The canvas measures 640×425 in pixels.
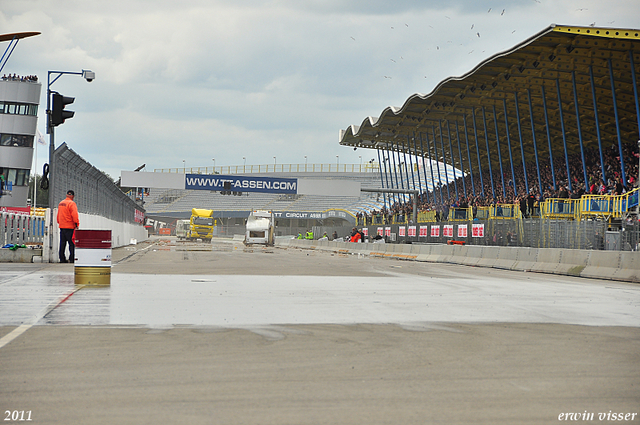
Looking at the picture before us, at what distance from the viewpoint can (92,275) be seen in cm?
1245

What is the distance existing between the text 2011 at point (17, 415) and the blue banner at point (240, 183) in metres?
57.6

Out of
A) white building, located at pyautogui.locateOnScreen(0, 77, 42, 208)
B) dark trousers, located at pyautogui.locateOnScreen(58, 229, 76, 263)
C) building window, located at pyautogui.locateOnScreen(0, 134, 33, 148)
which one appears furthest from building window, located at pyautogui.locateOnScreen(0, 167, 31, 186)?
dark trousers, located at pyautogui.locateOnScreen(58, 229, 76, 263)

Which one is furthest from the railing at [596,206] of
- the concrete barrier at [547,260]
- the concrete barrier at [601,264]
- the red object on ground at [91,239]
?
the red object on ground at [91,239]

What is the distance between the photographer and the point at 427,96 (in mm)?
51500

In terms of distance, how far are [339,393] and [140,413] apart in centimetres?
136

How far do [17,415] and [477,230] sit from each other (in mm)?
31345

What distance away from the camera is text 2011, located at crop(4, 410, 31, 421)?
4.13m

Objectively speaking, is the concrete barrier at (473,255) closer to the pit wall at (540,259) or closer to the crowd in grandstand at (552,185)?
the pit wall at (540,259)

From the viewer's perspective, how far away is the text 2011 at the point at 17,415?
4.13 metres

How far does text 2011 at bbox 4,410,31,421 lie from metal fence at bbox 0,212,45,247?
1993 centimetres

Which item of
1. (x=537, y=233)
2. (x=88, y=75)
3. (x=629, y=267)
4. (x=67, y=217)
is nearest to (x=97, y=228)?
(x=88, y=75)

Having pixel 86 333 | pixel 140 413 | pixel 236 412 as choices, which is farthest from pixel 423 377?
pixel 86 333

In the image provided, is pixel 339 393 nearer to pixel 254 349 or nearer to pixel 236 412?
pixel 236 412

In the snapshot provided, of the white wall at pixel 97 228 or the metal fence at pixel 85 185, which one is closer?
the white wall at pixel 97 228
